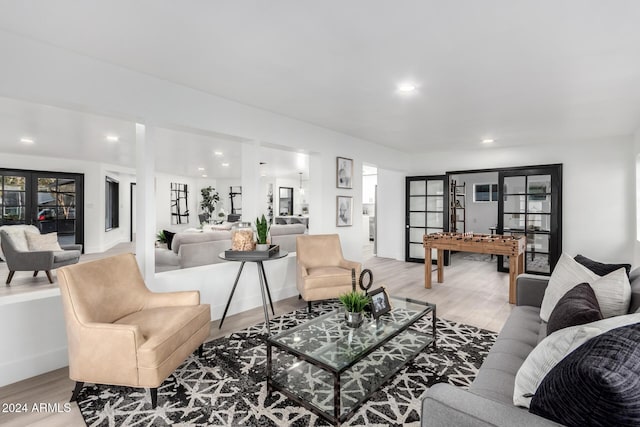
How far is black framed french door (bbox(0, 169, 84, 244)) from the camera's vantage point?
22.1ft

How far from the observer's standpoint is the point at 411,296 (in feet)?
14.4

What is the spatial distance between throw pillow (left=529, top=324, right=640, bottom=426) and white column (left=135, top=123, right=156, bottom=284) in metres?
3.02

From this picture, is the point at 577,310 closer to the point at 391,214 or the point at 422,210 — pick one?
the point at 422,210

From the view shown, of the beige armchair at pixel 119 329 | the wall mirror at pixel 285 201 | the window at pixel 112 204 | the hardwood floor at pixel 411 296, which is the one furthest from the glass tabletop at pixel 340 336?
the wall mirror at pixel 285 201

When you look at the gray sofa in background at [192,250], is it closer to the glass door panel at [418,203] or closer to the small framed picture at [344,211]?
the small framed picture at [344,211]

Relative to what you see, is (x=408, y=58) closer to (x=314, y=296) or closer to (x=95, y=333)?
(x=314, y=296)

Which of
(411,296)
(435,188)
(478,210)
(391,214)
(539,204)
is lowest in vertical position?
(411,296)

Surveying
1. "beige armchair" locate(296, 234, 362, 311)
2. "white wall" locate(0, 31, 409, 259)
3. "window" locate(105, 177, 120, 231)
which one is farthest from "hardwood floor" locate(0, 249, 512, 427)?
"window" locate(105, 177, 120, 231)

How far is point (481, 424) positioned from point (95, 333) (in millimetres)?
2095

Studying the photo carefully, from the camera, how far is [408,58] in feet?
8.10

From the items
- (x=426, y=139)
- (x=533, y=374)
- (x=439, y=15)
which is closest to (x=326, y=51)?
(x=439, y=15)

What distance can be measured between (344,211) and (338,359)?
3293 mm

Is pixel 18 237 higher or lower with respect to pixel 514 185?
lower

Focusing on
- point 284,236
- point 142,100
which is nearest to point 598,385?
point 142,100
